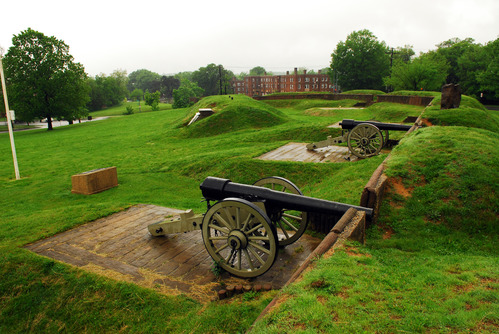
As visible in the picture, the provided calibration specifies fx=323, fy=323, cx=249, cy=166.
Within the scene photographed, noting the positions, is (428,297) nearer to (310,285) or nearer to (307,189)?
(310,285)

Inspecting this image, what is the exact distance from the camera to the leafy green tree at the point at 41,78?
3203 centimetres

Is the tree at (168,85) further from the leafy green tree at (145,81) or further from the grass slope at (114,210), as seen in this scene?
the grass slope at (114,210)

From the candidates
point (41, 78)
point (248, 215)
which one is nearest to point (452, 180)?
point (248, 215)

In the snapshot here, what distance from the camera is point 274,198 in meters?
4.31

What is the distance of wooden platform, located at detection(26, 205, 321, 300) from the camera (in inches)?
170

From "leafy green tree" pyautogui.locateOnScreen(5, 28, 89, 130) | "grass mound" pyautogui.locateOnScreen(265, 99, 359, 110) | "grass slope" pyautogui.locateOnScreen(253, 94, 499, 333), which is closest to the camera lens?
"grass slope" pyautogui.locateOnScreen(253, 94, 499, 333)

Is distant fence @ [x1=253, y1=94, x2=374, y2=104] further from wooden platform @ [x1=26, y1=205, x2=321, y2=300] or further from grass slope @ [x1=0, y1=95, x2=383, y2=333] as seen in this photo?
wooden platform @ [x1=26, y1=205, x2=321, y2=300]

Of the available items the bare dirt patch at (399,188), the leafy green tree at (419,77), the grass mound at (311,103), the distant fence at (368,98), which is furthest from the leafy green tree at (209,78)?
the bare dirt patch at (399,188)

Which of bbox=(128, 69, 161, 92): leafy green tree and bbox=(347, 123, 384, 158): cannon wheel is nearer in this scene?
bbox=(347, 123, 384, 158): cannon wheel

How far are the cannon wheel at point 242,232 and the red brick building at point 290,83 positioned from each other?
78.0 metres

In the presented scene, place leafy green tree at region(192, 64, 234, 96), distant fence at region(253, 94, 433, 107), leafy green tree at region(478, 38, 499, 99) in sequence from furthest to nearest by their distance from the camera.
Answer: leafy green tree at region(192, 64, 234, 96), leafy green tree at region(478, 38, 499, 99), distant fence at region(253, 94, 433, 107)

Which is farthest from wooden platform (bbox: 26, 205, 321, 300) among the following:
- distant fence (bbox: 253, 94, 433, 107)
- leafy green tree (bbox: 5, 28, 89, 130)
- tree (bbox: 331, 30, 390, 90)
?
tree (bbox: 331, 30, 390, 90)

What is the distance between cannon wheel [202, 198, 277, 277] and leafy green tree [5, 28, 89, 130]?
117ft

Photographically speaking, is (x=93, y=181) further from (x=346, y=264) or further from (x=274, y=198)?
(x=346, y=264)
